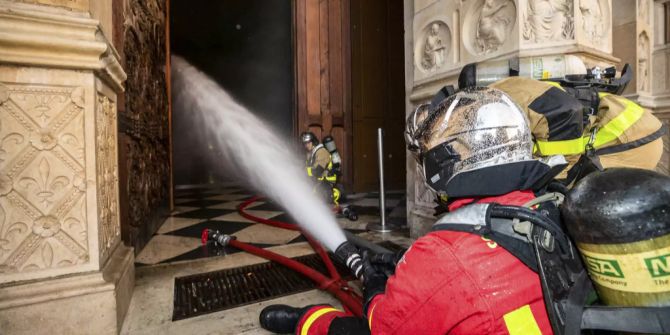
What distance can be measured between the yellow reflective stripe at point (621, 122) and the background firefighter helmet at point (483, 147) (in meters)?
0.85

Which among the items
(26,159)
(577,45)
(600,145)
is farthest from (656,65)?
(26,159)

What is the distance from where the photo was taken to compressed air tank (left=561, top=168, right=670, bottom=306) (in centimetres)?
58

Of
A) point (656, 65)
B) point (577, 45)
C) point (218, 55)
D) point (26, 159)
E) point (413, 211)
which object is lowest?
point (413, 211)

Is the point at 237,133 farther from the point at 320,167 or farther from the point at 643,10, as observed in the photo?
the point at 643,10

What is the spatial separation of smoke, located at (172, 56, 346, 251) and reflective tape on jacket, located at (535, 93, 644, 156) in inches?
173

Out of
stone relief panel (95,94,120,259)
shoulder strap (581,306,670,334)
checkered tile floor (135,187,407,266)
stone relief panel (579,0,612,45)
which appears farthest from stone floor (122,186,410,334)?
stone relief panel (579,0,612,45)

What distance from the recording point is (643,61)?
3133 millimetres

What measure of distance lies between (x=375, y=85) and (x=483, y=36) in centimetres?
377

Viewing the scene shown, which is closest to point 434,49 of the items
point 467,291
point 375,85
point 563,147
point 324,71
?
point 563,147

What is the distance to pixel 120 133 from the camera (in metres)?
1.86

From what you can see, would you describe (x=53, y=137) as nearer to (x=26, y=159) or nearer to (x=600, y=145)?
(x=26, y=159)

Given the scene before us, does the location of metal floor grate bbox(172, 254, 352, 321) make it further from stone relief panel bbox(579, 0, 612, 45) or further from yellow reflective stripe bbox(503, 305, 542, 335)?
stone relief panel bbox(579, 0, 612, 45)

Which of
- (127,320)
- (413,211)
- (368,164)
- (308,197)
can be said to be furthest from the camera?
(368,164)

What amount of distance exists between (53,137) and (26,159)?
0.37 ft
